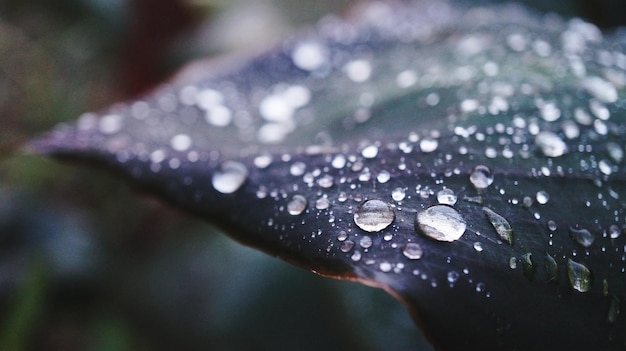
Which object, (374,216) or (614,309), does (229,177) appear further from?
(614,309)

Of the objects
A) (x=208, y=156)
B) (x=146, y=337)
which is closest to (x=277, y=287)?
(x=146, y=337)

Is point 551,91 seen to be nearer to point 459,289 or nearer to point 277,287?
point 459,289

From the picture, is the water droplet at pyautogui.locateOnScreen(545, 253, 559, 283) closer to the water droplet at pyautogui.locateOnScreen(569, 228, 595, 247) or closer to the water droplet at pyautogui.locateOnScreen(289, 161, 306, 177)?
the water droplet at pyautogui.locateOnScreen(569, 228, 595, 247)

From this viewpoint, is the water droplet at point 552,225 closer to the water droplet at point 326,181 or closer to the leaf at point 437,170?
the leaf at point 437,170

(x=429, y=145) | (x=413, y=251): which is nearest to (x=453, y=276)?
(x=413, y=251)

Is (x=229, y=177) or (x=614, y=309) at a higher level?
(x=229, y=177)

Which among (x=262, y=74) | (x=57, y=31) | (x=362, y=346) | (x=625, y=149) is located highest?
(x=57, y=31)

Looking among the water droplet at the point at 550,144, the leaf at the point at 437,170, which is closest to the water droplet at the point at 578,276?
the leaf at the point at 437,170

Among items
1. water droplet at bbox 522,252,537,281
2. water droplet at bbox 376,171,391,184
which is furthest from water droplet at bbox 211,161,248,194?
water droplet at bbox 522,252,537,281
